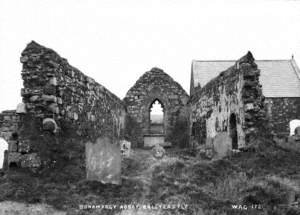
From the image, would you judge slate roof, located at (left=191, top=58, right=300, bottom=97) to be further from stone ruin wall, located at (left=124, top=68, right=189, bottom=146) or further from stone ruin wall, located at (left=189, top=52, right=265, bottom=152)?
stone ruin wall, located at (left=189, top=52, right=265, bottom=152)

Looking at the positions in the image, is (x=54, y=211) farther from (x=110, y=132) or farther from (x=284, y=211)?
(x=110, y=132)

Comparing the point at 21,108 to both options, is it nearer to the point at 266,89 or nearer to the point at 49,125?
the point at 49,125

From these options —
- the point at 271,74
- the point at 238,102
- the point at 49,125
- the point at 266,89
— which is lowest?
the point at 49,125

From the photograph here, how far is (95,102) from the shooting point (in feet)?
38.9

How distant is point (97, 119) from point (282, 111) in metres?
15.9

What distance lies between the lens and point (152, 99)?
778 inches

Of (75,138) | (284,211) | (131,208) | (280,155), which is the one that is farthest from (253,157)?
(75,138)

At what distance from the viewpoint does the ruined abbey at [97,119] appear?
25.5 feet

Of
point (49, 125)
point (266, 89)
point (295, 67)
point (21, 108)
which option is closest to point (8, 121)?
point (21, 108)

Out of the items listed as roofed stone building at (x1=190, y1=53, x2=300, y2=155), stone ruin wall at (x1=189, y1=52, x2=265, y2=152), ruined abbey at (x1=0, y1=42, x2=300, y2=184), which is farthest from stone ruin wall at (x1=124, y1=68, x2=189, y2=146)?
stone ruin wall at (x1=189, y1=52, x2=265, y2=152)

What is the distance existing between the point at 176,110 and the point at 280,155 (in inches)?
429

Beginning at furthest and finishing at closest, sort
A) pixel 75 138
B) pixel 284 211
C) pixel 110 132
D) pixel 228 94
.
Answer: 1. pixel 110 132
2. pixel 228 94
3. pixel 75 138
4. pixel 284 211

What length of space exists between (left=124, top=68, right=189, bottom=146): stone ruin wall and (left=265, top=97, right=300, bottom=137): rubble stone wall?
24.2 ft

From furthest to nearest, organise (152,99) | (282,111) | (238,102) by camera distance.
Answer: (282,111) → (152,99) → (238,102)
